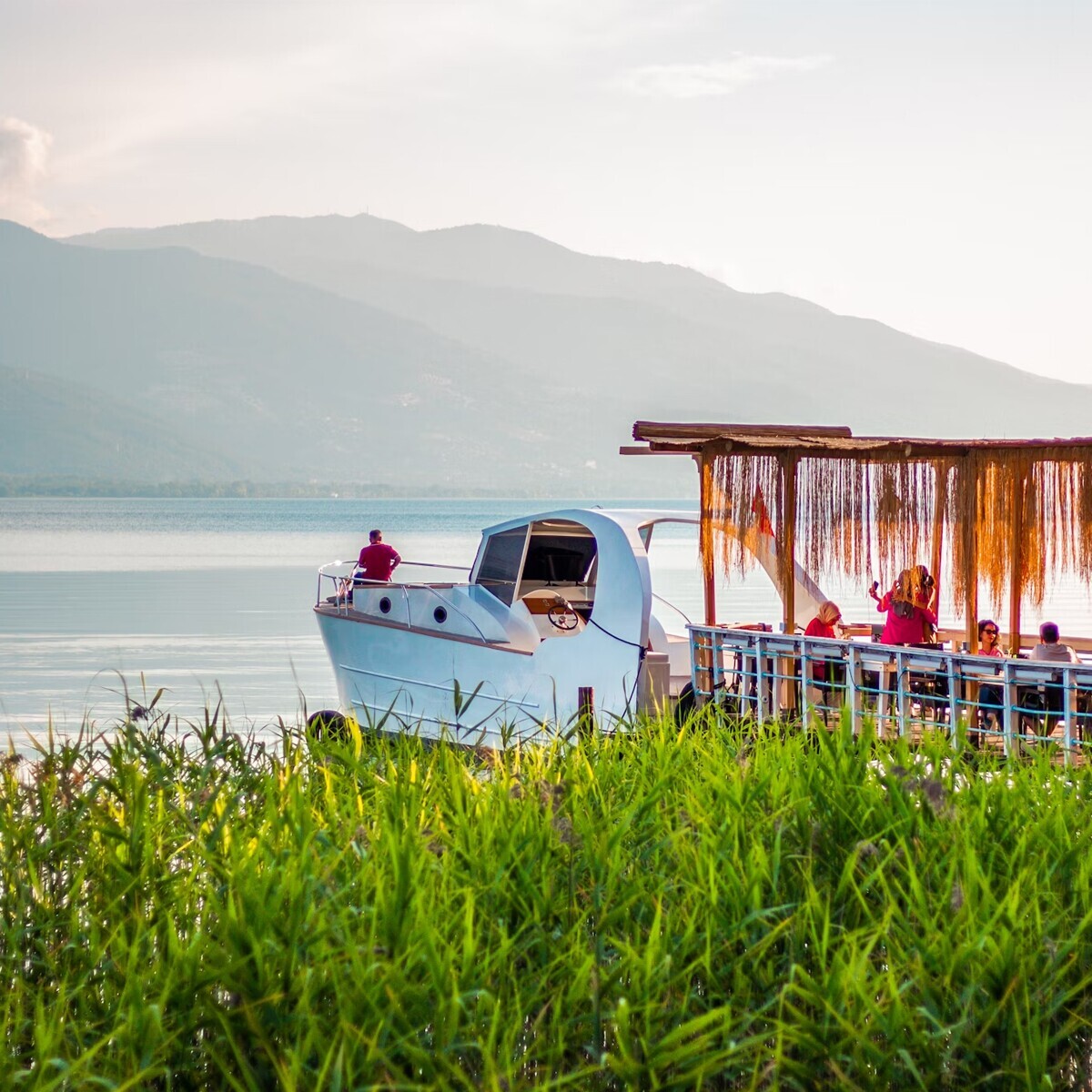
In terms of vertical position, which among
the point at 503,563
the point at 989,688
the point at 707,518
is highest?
the point at 707,518

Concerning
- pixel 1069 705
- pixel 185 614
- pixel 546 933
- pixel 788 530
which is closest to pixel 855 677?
pixel 1069 705

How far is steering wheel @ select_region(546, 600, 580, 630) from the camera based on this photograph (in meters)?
14.5

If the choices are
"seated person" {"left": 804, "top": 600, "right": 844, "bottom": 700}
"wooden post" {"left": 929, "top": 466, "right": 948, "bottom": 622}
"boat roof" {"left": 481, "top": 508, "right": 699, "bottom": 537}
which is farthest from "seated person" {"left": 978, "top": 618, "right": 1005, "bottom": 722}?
"boat roof" {"left": 481, "top": 508, "right": 699, "bottom": 537}

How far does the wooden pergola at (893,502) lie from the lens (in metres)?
12.5

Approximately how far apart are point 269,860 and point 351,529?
120m

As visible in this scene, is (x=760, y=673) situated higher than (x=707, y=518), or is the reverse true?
(x=707, y=518)

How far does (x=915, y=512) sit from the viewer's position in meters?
A: 13.2

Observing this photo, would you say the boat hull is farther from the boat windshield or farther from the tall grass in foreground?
the tall grass in foreground

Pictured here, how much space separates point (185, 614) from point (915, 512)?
28606mm

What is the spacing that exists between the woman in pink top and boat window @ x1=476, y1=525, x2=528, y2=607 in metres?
3.56

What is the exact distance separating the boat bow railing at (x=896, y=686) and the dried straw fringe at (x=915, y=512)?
0.98m

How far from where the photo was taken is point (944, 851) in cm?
585

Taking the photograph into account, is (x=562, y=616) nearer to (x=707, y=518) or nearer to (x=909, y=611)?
(x=707, y=518)

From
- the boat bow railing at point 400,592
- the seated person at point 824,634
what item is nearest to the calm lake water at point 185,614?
the seated person at point 824,634
